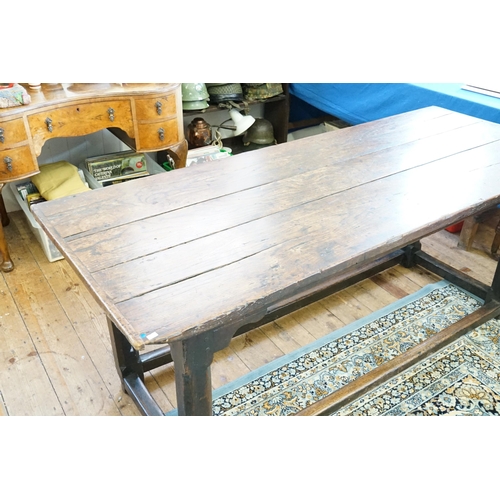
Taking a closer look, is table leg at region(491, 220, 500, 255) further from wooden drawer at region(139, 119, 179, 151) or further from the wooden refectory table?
wooden drawer at region(139, 119, 179, 151)

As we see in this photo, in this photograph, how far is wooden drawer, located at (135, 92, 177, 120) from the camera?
2.37m

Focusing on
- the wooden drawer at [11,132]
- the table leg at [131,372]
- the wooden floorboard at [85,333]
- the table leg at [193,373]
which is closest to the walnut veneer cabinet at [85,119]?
the wooden drawer at [11,132]

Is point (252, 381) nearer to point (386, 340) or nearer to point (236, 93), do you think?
point (386, 340)

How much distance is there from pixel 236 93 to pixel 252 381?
1.80 metres

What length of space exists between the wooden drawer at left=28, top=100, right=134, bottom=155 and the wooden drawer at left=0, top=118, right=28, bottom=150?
47 mm

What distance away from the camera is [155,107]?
240 cm

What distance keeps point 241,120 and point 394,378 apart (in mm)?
1874

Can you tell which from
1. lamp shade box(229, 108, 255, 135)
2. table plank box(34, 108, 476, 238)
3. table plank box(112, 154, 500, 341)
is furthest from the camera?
lamp shade box(229, 108, 255, 135)

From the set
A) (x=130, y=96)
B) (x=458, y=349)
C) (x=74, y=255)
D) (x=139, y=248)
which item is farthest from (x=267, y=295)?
(x=130, y=96)

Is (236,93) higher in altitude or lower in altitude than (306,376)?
higher

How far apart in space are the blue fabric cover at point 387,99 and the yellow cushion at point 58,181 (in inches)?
59.9

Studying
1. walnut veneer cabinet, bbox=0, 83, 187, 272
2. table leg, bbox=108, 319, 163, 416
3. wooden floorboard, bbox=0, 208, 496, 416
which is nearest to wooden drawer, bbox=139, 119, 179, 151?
walnut veneer cabinet, bbox=0, 83, 187, 272

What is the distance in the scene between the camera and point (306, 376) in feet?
5.92

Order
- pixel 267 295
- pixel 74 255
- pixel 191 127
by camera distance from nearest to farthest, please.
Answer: pixel 267 295 < pixel 74 255 < pixel 191 127
